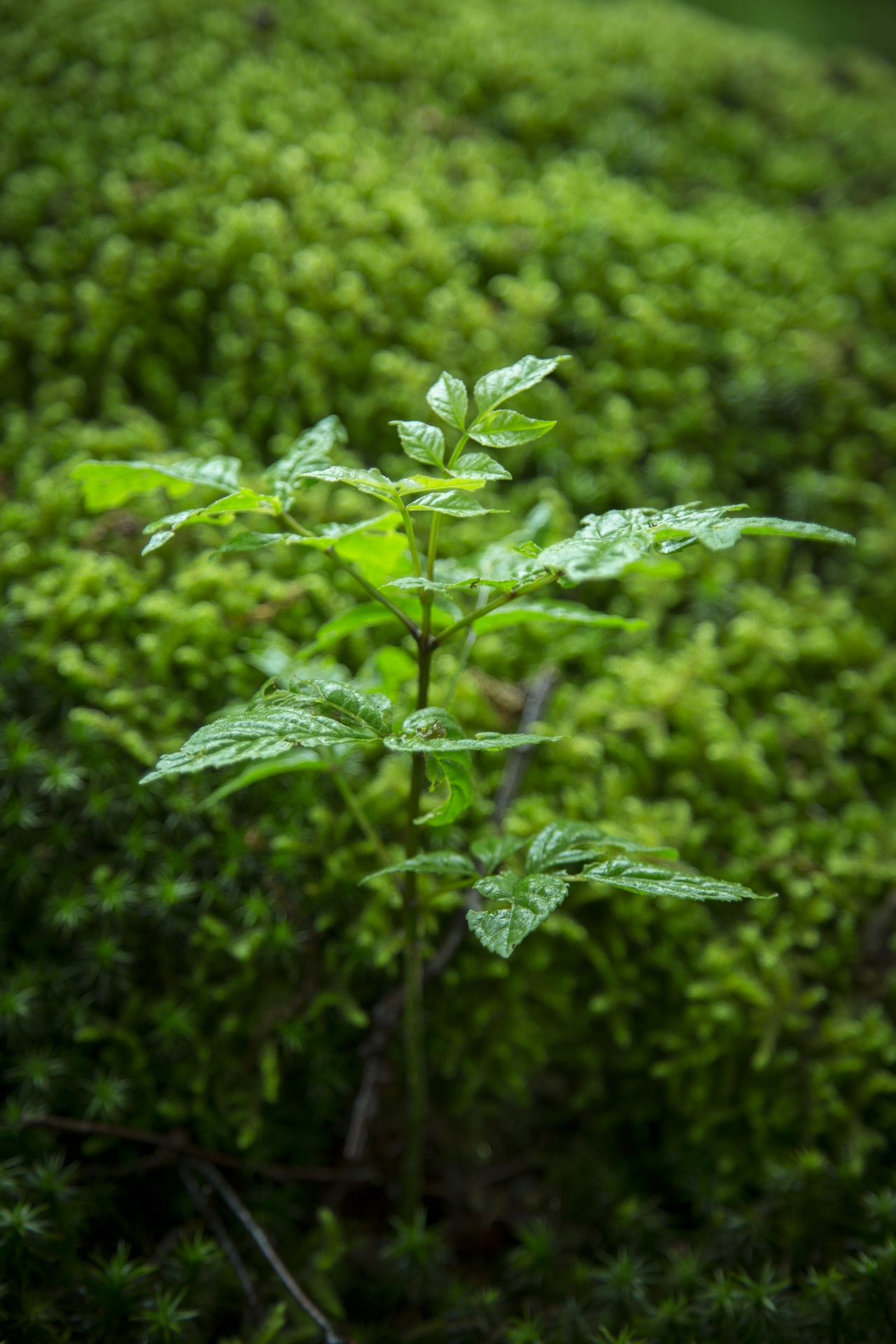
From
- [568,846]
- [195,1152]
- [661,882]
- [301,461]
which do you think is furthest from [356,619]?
[195,1152]

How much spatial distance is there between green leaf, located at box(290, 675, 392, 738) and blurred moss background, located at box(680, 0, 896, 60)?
627cm

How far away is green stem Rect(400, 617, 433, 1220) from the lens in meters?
1.21

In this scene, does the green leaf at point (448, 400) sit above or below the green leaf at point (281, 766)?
above

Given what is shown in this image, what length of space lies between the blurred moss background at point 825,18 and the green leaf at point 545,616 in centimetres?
590

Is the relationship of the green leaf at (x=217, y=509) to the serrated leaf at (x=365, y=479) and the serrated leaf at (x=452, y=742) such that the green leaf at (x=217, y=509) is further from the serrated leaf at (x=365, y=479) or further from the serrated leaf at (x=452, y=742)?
the serrated leaf at (x=452, y=742)

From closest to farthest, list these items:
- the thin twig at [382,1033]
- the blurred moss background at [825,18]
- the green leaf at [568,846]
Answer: the green leaf at [568,846] < the thin twig at [382,1033] < the blurred moss background at [825,18]

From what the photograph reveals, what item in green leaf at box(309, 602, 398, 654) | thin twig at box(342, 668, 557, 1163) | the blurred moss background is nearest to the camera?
green leaf at box(309, 602, 398, 654)

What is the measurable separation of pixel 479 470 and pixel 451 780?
1.43 ft

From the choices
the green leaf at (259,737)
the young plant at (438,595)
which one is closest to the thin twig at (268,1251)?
the young plant at (438,595)

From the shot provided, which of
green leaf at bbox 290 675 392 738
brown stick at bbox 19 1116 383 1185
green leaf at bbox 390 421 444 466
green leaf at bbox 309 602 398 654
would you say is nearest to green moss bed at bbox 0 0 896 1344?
brown stick at bbox 19 1116 383 1185

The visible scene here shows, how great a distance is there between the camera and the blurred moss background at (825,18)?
5.08 meters

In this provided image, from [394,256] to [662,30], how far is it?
2.79 m

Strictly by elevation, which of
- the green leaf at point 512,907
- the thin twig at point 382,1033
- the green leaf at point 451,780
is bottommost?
the thin twig at point 382,1033

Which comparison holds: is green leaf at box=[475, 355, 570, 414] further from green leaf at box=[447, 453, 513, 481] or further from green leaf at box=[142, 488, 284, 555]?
green leaf at box=[142, 488, 284, 555]
